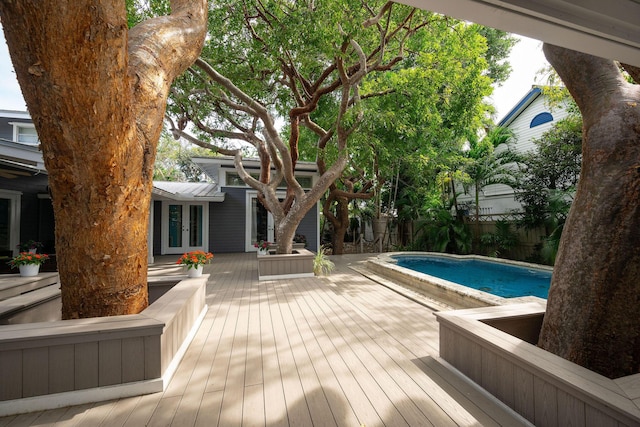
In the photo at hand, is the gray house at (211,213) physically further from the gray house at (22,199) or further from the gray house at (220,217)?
the gray house at (22,199)

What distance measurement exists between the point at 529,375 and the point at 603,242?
103 centimetres

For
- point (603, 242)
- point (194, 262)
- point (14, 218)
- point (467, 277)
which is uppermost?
point (14, 218)

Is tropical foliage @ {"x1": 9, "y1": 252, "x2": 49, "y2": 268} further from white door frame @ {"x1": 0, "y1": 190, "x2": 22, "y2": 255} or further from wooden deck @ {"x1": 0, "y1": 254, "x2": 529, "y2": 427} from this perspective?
wooden deck @ {"x1": 0, "y1": 254, "x2": 529, "y2": 427}

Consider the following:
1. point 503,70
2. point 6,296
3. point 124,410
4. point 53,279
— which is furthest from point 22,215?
point 503,70

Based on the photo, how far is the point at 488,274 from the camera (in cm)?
754

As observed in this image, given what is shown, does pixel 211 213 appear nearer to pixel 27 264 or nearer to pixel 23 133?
pixel 27 264

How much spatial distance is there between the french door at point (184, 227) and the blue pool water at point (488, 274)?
715 cm

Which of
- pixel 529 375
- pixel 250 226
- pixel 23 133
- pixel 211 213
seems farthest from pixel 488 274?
pixel 23 133

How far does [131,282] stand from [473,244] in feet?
34.9

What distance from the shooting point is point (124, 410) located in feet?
6.09

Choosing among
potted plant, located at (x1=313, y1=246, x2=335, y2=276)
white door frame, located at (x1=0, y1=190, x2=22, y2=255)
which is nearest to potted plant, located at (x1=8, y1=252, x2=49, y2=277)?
white door frame, located at (x1=0, y1=190, x2=22, y2=255)

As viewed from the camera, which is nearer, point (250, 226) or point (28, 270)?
point (28, 270)

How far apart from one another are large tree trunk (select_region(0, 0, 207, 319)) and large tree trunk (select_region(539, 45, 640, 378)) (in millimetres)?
3099

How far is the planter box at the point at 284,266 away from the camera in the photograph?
6047mm
